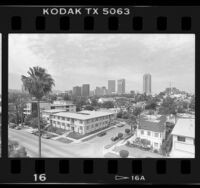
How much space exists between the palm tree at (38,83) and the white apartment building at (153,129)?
2.68 m

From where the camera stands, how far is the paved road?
308 centimetres

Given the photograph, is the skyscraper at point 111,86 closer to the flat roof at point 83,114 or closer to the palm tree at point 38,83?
the flat roof at point 83,114

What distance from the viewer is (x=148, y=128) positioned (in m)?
3.47

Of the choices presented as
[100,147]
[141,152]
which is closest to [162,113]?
[141,152]

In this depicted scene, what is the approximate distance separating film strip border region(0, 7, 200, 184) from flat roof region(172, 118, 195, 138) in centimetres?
30

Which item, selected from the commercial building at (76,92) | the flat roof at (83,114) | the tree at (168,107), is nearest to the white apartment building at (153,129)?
the tree at (168,107)

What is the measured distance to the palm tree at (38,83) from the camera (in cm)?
327

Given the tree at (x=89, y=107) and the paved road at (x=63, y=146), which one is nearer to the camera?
the paved road at (x=63, y=146)

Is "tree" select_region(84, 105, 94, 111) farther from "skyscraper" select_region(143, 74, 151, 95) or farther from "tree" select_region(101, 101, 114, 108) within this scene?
"skyscraper" select_region(143, 74, 151, 95)

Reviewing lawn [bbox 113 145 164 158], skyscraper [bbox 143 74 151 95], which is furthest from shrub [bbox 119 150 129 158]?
skyscraper [bbox 143 74 151 95]

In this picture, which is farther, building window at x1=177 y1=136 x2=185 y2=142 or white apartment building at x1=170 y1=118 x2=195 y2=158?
building window at x1=177 y1=136 x2=185 y2=142

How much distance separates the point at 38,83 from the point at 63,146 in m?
1.82

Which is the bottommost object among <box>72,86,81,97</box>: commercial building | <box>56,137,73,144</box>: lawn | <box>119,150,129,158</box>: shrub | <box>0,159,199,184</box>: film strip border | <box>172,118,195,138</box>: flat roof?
<box>0,159,199,184</box>: film strip border

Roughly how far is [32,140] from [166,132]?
359cm
